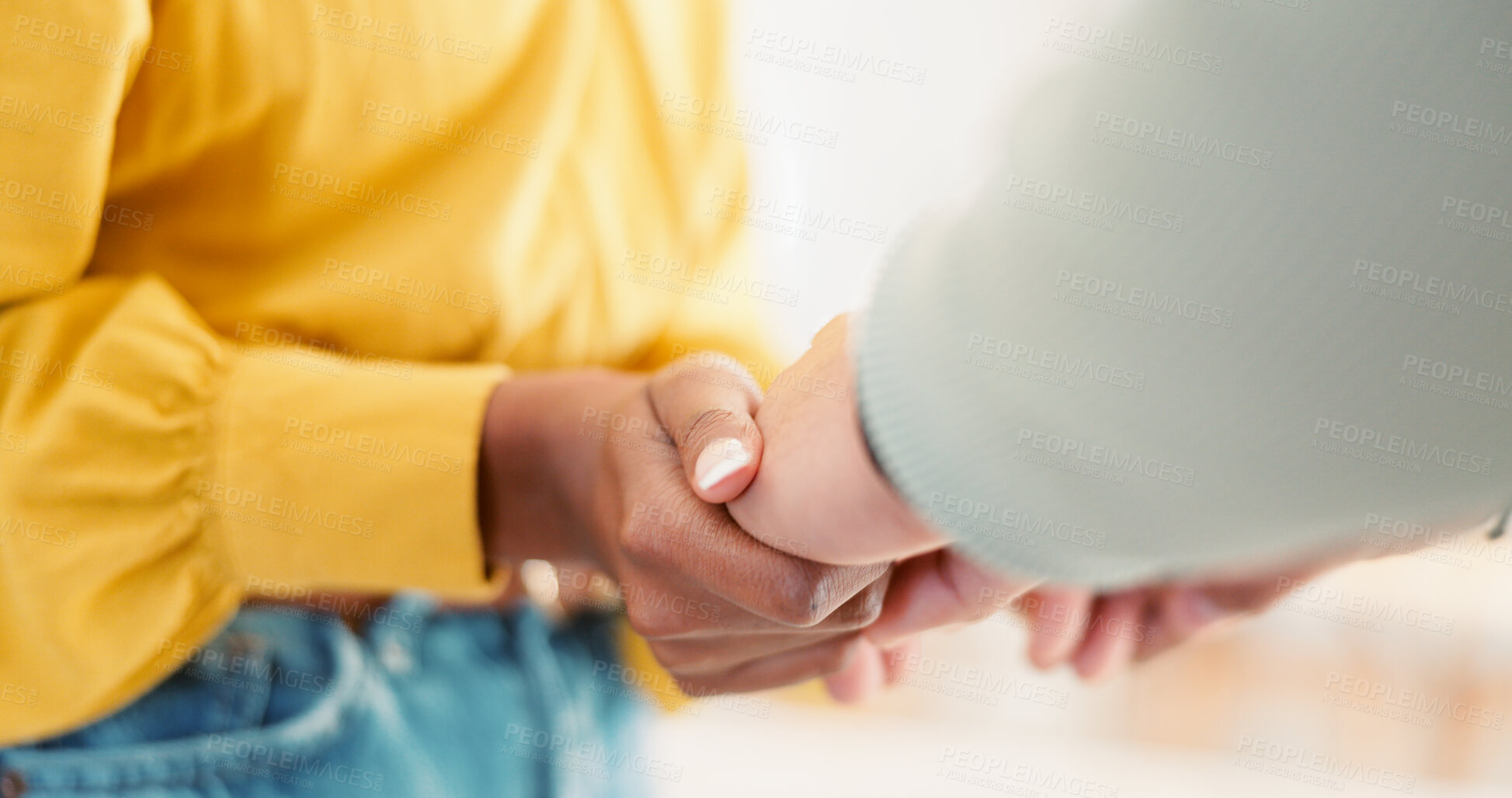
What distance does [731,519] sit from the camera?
408 mm

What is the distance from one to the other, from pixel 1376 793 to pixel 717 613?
158 centimetres

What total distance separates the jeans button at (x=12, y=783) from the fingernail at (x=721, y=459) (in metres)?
0.35

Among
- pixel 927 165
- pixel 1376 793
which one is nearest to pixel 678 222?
pixel 927 165

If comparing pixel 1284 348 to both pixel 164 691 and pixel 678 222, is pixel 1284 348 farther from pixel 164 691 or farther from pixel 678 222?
pixel 164 691

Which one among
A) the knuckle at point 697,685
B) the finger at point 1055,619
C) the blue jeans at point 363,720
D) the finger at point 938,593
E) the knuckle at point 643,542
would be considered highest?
the knuckle at point 643,542

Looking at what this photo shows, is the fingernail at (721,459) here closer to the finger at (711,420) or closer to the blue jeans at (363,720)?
the finger at (711,420)

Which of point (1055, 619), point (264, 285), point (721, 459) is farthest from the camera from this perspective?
Result: point (1055, 619)

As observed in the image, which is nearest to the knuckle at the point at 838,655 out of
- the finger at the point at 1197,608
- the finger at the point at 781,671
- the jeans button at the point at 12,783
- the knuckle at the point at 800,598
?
the finger at the point at 781,671

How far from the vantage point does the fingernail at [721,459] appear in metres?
0.38

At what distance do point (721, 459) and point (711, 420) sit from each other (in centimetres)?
3

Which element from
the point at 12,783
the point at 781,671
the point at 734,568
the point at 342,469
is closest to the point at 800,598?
the point at 734,568

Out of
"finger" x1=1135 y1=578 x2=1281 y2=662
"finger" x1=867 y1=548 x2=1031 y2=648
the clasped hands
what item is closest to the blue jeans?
the clasped hands

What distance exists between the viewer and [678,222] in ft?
1.94

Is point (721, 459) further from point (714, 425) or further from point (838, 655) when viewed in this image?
point (838, 655)
